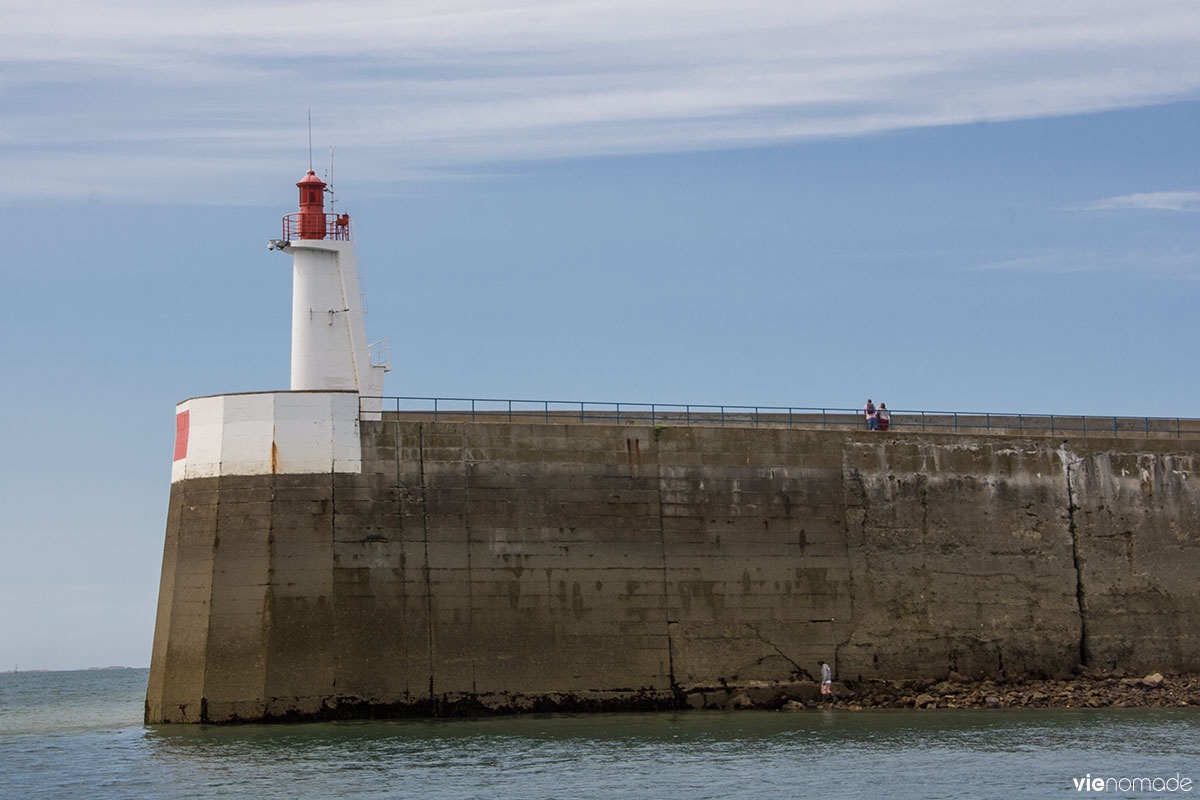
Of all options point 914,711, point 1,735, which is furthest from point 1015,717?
point 1,735

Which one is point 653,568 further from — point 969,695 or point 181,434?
point 181,434

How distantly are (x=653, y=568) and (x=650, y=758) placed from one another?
22.3 ft

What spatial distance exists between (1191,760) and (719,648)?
1002 cm

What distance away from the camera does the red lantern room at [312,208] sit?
35.6 metres

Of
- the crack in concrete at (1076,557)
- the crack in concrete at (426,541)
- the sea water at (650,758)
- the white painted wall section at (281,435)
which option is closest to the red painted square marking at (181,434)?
the white painted wall section at (281,435)

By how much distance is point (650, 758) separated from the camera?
25516 mm

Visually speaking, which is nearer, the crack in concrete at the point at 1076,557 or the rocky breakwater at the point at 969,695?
the rocky breakwater at the point at 969,695

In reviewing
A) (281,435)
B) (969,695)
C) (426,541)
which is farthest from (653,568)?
(281,435)

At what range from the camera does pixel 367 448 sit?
101 ft

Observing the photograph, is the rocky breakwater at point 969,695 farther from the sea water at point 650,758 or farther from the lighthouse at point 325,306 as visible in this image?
the lighthouse at point 325,306

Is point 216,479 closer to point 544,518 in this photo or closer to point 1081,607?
point 544,518

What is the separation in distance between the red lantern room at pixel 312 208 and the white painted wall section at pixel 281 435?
5.99 meters

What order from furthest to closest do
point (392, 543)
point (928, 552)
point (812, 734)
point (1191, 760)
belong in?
point (928, 552), point (392, 543), point (812, 734), point (1191, 760)

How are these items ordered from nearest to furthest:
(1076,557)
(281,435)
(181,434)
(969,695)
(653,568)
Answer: (281,435)
(653,568)
(181,434)
(969,695)
(1076,557)
